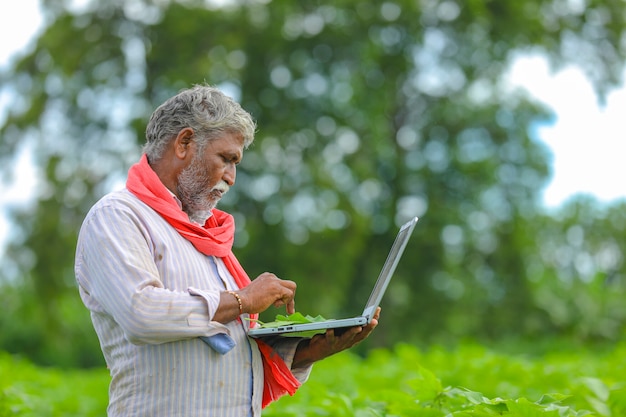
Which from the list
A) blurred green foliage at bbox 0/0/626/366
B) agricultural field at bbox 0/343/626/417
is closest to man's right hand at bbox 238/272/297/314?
agricultural field at bbox 0/343/626/417

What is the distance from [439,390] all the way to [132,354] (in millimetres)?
1490

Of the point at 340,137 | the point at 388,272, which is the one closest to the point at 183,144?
the point at 388,272

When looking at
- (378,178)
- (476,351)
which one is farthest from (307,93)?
(476,351)

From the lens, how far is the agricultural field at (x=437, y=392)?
370 cm

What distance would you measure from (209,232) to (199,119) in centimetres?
41

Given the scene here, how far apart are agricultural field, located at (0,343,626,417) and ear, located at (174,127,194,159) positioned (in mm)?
1363

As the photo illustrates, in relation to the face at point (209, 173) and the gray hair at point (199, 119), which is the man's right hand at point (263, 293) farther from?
the gray hair at point (199, 119)

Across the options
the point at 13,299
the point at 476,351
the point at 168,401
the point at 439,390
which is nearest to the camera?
the point at 168,401

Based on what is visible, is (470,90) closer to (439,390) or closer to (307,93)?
(307,93)

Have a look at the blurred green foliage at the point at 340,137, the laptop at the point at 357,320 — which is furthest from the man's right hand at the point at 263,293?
the blurred green foliage at the point at 340,137

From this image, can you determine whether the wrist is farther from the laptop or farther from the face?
the face

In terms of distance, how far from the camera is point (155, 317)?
2.81 m

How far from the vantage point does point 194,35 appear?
22.6 meters

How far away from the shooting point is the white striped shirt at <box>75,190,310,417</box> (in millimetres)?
2836
